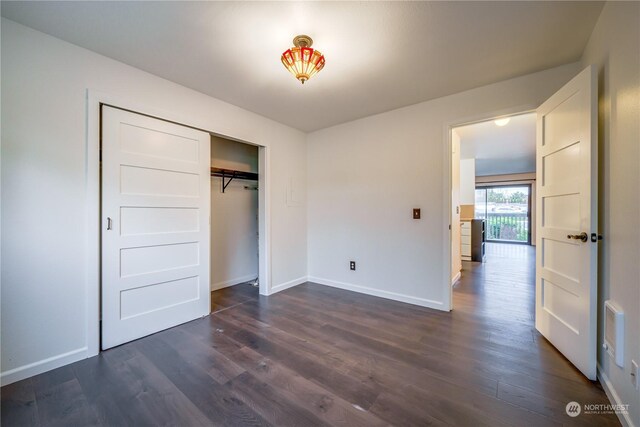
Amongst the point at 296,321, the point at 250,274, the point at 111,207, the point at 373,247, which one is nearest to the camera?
the point at 111,207

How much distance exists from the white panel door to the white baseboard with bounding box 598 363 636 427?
3.21 m

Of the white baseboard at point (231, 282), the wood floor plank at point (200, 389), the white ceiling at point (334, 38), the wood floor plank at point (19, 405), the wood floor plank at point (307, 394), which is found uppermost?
the white ceiling at point (334, 38)

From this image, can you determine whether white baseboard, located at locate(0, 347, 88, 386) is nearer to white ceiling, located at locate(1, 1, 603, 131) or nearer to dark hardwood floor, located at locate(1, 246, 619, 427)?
dark hardwood floor, located at locate(1, 246, 619, 427)

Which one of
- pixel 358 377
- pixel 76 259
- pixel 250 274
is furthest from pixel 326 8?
pixel 250 274

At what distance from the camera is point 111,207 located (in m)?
2.13

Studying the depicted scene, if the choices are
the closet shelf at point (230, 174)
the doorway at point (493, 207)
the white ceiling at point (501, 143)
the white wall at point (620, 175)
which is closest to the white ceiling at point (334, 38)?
the white wall at point (620, 175)

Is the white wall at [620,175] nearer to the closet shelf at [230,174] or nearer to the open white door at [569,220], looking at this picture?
the open white door at [569,220]

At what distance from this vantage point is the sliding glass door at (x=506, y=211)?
887 centimetres

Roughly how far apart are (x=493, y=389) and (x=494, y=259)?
5.34 metres

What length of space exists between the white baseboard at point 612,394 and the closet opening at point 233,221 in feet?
10.5

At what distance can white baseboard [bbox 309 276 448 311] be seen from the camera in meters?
2.95

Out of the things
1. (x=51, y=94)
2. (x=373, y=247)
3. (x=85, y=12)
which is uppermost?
(x=85, y=12)

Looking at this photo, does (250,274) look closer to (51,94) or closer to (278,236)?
(278,236)

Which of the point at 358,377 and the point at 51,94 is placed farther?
the point at 51,94
